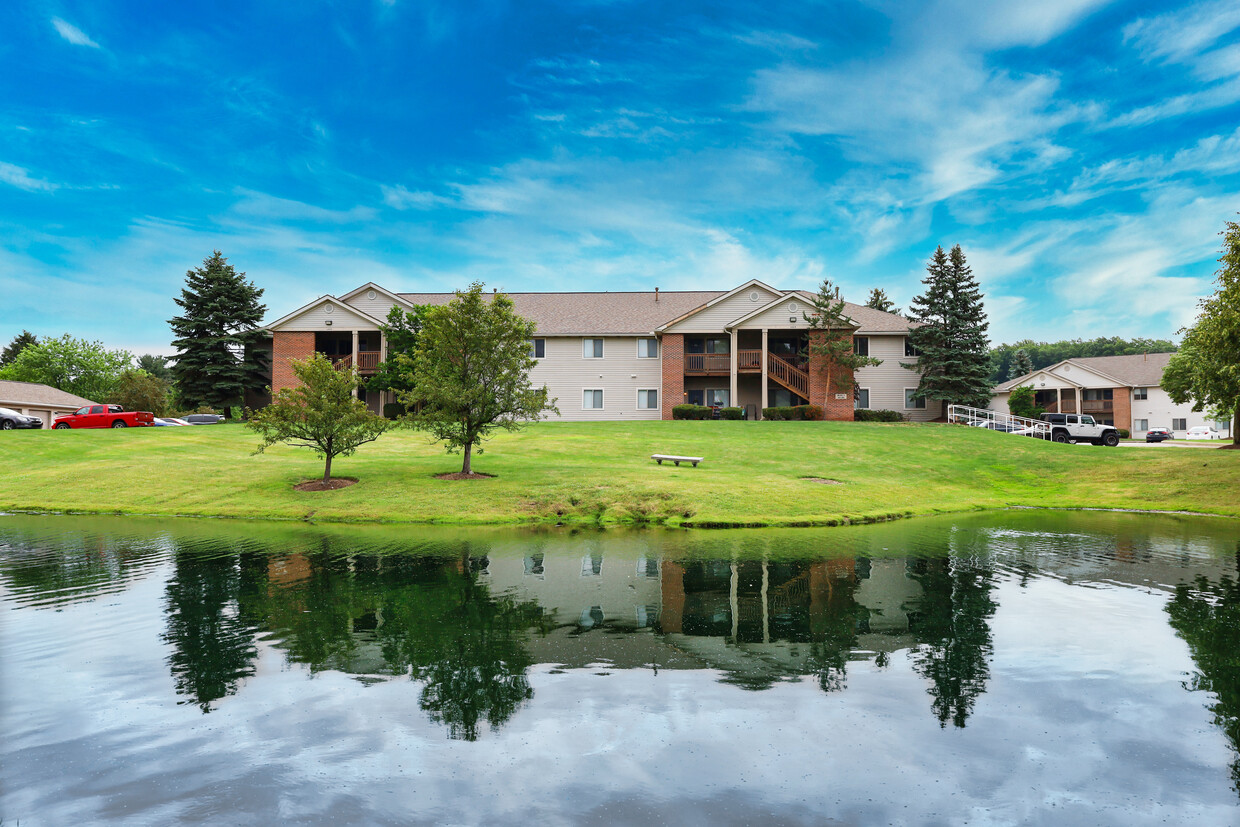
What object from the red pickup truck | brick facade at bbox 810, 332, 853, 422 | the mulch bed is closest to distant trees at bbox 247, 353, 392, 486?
the mulch bed

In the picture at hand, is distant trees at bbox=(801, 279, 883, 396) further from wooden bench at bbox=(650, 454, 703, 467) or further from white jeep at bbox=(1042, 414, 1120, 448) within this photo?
wooden bench at bbox=(650, 454, 703, 467)

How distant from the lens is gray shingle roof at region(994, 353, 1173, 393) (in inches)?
2719

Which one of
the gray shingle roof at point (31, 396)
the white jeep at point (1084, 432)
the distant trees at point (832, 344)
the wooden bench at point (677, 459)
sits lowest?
the wooden bench at point (677, 459)

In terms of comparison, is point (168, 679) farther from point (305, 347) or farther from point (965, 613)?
Answer: point (305, 347)

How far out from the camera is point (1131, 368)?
72.2m

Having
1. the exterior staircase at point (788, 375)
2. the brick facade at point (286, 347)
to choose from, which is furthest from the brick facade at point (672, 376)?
the brick facade at point (286, 347)

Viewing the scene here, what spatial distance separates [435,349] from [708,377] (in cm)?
2736

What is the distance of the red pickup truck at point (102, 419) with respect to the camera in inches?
1598

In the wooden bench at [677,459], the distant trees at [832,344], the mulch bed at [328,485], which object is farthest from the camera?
the distant trees at [832,344]

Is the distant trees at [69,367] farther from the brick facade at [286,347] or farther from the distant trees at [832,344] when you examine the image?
the distant trees at [832,344]

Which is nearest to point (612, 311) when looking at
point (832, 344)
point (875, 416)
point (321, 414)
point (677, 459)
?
point (832, 344)

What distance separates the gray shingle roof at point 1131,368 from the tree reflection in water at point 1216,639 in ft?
205

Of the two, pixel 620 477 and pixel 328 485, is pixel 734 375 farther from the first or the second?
pixel 328 485

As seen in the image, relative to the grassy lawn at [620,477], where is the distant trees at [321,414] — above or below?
above
